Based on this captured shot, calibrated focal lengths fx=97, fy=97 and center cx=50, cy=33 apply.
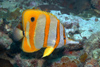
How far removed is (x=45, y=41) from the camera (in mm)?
1482

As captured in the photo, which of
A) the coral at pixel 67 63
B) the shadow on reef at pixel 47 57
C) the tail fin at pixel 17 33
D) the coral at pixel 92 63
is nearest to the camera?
the tail fin at pixel 17 33

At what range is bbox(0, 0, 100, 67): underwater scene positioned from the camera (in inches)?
55.9

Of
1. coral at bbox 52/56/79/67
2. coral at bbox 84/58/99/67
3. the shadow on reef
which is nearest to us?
coral at bbox 84/58/99/67

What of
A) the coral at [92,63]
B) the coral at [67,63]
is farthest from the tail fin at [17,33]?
the coral at [92,63]

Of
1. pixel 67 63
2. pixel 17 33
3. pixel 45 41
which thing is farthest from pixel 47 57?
pixel 17 33

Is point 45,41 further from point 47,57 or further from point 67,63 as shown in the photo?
point 47,57

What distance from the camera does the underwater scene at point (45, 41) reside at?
1.42 meters

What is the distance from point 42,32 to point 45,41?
0.15 meters

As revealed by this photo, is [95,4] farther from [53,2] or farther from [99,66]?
[99,66]

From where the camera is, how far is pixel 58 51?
302 centimetres

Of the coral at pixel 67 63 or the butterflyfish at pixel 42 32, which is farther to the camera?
the coral at pixel 67 63

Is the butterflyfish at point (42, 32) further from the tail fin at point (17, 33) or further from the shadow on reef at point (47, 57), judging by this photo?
the shadow on reef at point (47, 57)

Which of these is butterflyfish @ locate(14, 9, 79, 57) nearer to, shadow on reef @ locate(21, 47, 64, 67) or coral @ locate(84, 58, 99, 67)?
coral @ locate(84, 58, 99, 67)

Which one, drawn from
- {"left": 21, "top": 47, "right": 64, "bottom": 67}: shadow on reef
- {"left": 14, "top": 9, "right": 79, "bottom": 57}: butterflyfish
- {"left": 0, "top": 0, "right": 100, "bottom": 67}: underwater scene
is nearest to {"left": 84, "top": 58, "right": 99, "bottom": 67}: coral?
{"left": 0, "top": 0, "right": 100, "bottom": 67}: underwater scene
